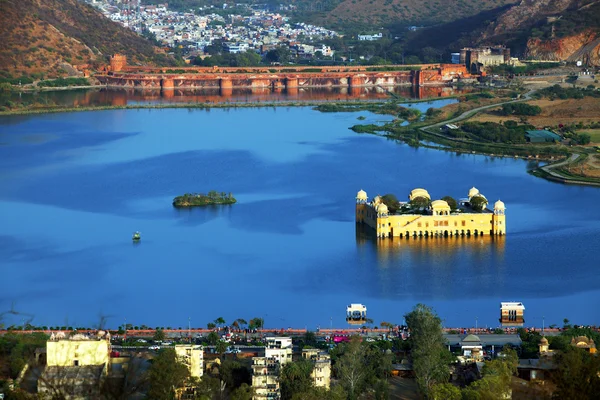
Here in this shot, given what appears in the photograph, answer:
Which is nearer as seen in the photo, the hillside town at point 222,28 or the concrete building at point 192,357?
the concrete building at point 192,357

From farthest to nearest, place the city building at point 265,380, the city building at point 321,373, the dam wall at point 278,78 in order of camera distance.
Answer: the dam wall at point 278,78, the city building at point 321,373, the city building at point 265,380

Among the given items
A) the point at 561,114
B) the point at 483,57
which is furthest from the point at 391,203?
the point at 483,57

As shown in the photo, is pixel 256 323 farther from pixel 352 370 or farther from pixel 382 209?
pixel 382 209

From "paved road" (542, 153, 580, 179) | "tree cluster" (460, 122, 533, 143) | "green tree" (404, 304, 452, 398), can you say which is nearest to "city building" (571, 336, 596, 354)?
"green tree" (404, 304, 452, 398)

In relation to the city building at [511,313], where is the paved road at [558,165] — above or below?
above

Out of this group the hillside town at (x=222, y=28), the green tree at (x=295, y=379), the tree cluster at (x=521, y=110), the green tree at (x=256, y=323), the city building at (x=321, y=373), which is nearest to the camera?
the green tree at (x=295, y=379)

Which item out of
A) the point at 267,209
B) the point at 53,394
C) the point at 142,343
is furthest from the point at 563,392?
the point at 267,209

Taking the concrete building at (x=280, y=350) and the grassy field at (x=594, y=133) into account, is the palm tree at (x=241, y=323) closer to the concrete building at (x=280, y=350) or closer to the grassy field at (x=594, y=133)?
the concrete building at (x=280, y=350)

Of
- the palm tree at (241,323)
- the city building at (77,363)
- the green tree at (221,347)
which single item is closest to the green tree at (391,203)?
the palm tree at (241,323)
